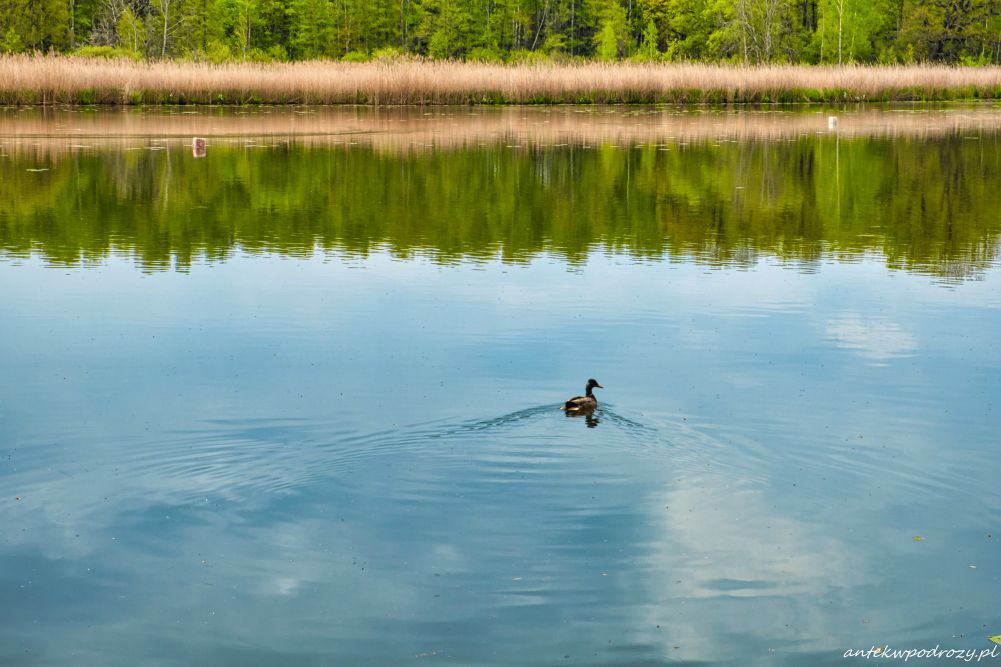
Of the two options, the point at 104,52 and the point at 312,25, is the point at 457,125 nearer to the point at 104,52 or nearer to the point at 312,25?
the point at 104,52

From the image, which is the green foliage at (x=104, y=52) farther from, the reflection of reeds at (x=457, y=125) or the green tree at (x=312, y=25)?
the green tree at (x=312, y=25)

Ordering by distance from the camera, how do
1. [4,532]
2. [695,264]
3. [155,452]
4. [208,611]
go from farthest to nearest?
[695,264], [155,452], [4,532], [208,611]

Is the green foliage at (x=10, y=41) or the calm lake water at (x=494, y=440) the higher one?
the green foliage at (x=10, y=41)

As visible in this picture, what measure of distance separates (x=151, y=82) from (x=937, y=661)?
148ft

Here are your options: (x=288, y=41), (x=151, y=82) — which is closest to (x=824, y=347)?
(x=151, y=82)

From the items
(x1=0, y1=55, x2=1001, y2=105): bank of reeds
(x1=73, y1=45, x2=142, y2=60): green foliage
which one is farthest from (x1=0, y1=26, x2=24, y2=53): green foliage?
(x1=0, y1=55, x2=1001, y2=105): bank of reeds

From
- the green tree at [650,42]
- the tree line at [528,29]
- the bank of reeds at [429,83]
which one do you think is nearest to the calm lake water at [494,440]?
the bank of reeds at [429,83]

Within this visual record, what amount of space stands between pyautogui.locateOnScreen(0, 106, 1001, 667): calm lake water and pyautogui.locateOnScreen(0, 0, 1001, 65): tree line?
206 feet

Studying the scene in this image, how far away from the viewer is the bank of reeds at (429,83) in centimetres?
4691

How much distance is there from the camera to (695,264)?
16.3m

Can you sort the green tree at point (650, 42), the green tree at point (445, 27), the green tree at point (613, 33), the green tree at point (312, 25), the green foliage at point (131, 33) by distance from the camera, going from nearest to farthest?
the green foliage at point (131, 33) → the green tree at point (613, 33) → the green tree at point (445, 27) → the green tree at point (650, 42) → the green tree at point (312, 25)

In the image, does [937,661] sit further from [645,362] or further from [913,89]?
[913,89]

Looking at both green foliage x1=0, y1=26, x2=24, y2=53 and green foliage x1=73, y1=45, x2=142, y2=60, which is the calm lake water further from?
green foliage x1=0, y1=26, x2=24, y2=53

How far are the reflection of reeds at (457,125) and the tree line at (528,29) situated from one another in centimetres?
3142
